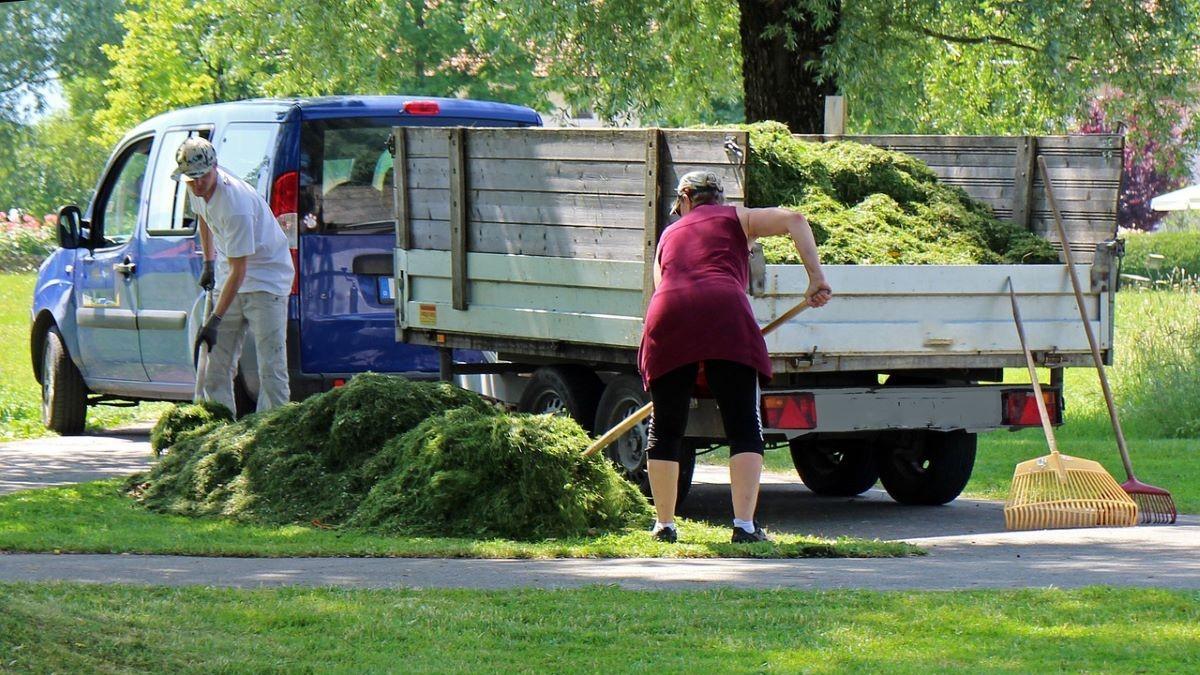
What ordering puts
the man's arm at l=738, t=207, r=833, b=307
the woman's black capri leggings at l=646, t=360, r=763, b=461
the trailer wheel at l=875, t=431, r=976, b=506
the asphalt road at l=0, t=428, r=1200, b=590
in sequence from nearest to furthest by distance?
the asphalt road at l=0, t=428, r=1200, b=590
the man's arm at l=738, t=207, r=833, b=307
the woman's black capri leggings at l=646, t=360, r=763, b=461
the trailer wheel at l=875, t=431, r=976, b=506

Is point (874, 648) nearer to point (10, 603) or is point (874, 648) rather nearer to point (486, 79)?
point (10, 603)

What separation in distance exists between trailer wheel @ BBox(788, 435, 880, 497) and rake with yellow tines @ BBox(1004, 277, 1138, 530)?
167 cm

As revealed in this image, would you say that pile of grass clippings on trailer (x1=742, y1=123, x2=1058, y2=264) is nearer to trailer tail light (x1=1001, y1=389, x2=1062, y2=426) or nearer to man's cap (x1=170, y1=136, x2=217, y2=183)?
trailer tail light (x1=1001, y1=389, x2=1062, y2=426)

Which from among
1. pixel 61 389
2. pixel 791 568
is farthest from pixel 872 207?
pixel 61 389

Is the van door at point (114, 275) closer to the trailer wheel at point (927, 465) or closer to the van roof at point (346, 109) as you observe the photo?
the van roof at point (346, 109)

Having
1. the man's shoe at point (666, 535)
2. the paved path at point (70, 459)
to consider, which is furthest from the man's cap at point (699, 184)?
the paved path at point (70, 459)

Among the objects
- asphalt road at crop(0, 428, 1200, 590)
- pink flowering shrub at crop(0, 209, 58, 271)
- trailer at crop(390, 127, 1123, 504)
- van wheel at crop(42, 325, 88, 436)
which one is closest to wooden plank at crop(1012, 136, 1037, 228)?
trailer at crop(390, 127, 1123, 504)

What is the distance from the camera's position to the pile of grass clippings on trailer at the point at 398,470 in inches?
343

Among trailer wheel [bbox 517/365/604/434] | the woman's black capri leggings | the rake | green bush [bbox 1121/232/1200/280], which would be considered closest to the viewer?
the woman's black capri leggings

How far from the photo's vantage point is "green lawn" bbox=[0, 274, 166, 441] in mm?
15008

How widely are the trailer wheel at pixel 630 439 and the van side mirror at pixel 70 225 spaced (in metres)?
5.30

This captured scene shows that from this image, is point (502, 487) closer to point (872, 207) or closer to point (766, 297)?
point (766, 297)

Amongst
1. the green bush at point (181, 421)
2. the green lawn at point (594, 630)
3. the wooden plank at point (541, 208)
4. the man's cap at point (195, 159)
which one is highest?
the man's cap at point (195, 159)

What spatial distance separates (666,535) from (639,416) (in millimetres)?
800
